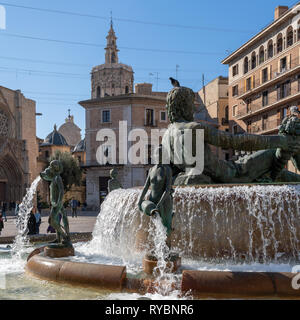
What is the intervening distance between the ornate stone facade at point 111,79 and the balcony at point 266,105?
3960 centimetres

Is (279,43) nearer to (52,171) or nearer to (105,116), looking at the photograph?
(105,116)

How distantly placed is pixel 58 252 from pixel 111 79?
73398mm

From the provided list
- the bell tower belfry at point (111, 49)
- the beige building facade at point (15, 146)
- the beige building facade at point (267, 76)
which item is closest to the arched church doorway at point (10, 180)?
the beige building facade at point (15, 146)

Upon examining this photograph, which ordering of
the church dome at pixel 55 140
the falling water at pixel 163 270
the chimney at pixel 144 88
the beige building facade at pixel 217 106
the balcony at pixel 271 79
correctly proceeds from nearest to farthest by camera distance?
the falling water at pixel 163 270 → the balcony at pixel 271 79 → the chimney at pixel 144 88 → the beige building facade at pixel 217 106 → the church dome at pixel 55 140

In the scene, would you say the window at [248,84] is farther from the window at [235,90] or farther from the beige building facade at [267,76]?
the window at [235,90]

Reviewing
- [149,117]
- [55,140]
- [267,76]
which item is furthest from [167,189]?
[55,140]

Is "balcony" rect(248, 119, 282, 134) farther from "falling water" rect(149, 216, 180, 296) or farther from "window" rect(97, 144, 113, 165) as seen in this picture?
"falling water" rect(149, 216, 180, 296)

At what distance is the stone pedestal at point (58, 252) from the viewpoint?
664cm

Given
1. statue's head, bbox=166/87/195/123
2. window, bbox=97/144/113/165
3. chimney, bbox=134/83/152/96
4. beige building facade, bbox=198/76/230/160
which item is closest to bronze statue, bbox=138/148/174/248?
statue's head, bbox=166/87/195/123

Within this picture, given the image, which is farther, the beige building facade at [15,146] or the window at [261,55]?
the beige building facade at [15,146]

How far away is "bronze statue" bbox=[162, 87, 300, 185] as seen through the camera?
6.39 meters

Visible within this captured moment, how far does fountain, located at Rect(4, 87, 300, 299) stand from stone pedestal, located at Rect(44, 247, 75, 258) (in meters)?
0.02

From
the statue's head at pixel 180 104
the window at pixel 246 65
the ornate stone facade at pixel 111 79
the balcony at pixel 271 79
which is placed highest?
the ornate stone facade at pixel 111 79
